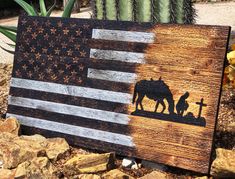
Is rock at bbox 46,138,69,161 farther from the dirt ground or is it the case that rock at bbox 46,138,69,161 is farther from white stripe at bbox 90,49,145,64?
the dirt ground

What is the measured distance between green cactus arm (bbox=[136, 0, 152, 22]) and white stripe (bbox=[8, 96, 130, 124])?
3.96 ft

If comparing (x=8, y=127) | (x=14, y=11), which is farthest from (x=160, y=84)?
(x=14, y=11)

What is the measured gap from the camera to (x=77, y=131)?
9.02 feet

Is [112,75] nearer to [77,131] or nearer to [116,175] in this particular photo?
[77,131]

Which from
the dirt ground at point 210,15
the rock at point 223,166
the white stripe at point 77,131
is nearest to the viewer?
the rock at point 223,166

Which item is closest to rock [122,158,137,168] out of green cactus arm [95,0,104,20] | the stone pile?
the stone pile

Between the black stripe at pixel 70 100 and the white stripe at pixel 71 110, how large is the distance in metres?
0.02

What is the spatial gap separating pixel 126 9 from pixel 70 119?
128cm

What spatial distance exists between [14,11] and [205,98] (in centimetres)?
814

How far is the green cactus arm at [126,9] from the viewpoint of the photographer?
3.70m

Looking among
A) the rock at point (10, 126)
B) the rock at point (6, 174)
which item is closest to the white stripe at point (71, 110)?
the rock at point (10, 126)

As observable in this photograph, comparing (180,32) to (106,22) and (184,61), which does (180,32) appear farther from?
(106,22)

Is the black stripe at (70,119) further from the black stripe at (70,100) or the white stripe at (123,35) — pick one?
the white stripe at (123,35)

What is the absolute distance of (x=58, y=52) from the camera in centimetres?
288
